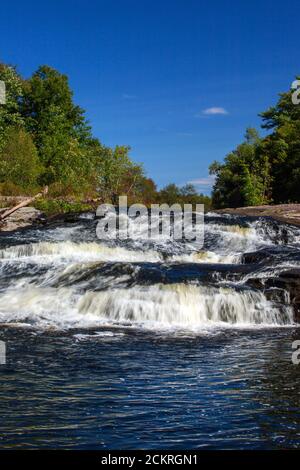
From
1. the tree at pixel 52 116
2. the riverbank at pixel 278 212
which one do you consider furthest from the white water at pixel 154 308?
the tree at pixel 52 116

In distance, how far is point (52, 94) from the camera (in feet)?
167

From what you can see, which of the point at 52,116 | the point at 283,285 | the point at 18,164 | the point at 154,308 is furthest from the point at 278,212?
the point at 52,116

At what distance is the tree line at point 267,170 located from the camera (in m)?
Answer: 38.1

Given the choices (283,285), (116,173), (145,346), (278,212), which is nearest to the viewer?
(145,346)

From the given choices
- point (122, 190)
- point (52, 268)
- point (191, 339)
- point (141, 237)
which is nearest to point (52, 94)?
point (122, 190)

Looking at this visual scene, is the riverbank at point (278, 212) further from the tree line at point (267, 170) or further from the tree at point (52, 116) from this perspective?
the tree at point (52, 116)

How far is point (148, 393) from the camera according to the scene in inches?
259

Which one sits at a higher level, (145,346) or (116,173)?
(116,173)

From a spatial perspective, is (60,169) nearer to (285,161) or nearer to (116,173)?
(116,173)

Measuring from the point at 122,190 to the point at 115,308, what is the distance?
73.3 ft

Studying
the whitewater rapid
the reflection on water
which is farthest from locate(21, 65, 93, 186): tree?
the reflection on water

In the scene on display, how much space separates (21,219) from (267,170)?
68.4ft

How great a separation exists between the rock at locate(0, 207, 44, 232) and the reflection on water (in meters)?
14.2
